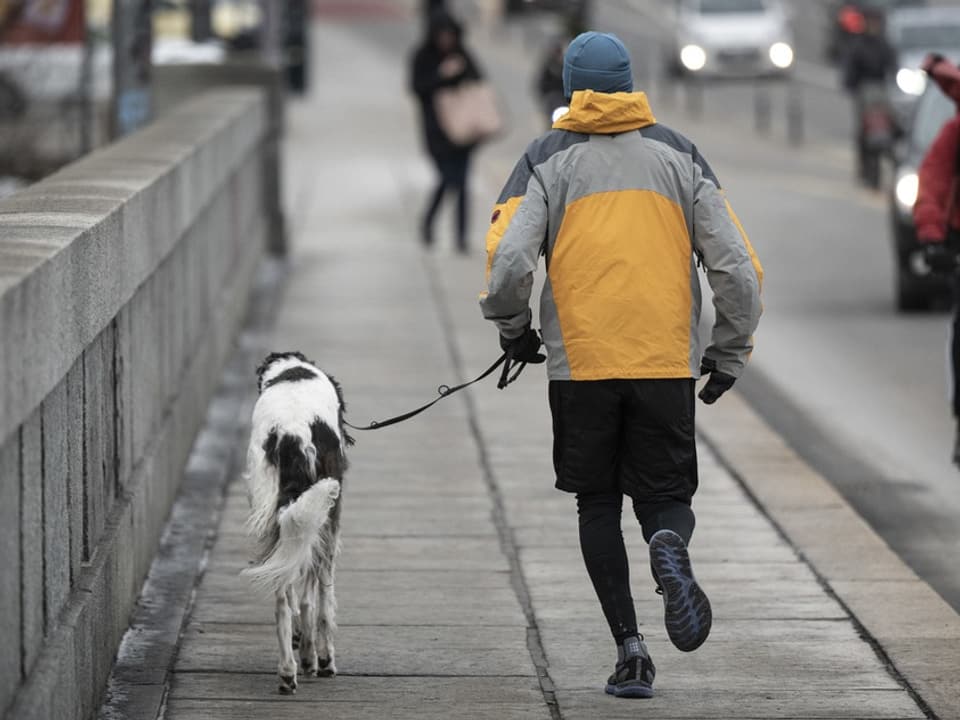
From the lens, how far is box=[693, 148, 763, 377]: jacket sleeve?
6234mm

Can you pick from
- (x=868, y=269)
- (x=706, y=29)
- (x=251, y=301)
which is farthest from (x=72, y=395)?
(x=706, y=29)

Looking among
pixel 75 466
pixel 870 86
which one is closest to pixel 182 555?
pixel 75 466

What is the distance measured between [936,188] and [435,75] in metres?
9.33

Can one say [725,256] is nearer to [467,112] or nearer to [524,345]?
[524,345]

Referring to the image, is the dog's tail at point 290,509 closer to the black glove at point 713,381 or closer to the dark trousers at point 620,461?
the dark trousers at point 620,461

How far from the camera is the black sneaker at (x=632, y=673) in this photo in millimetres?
6289

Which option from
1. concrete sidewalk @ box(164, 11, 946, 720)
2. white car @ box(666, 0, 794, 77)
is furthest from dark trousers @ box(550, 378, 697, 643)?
white car @ box(666, 0, 794, 77)

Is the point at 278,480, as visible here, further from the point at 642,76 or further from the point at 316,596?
the point at 642,76

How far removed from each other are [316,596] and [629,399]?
3.39 feet

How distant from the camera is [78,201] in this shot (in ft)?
23.5

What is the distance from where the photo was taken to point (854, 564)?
26.6 feet

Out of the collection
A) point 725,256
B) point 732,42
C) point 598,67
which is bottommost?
point 732,42

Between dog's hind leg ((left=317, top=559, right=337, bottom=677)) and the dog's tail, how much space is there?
0.23m

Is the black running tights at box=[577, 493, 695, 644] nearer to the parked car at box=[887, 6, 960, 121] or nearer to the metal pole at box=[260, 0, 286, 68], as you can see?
the metal pole at box=[260, 0, 286, 68]
